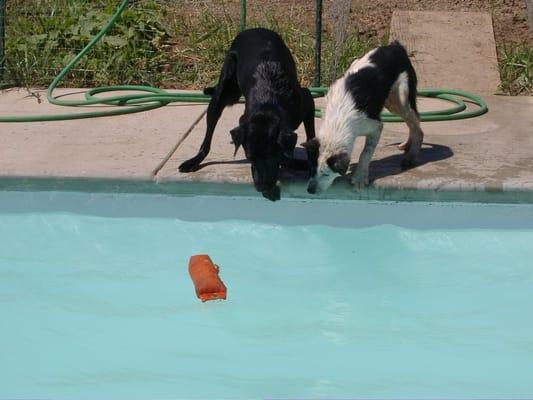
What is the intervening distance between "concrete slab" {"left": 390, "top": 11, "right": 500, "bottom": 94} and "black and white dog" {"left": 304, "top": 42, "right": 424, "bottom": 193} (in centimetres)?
251

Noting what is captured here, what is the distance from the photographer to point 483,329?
5426 millimetres

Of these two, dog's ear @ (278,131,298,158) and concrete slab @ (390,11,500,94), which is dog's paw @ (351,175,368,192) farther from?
concrete slab @ (390,11,500,94)

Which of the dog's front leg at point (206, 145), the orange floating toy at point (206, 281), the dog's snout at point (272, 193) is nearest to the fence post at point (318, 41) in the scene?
the dog's front leg at point (206, 145)

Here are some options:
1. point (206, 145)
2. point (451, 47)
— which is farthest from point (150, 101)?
point (451, 47)

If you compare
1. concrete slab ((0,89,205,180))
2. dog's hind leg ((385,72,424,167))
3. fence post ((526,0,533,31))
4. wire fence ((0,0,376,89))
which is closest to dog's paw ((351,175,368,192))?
dog's hind leg ((385,72,424,167))

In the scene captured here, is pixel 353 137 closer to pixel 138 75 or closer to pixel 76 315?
pixel 76 315

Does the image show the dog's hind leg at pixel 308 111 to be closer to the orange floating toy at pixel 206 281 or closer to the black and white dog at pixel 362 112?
the black and white dog at pixel 362 112

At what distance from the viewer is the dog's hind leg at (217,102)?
6.51m

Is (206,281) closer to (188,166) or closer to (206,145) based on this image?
(188,166)

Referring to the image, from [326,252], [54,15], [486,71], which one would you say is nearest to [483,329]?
[326,252]

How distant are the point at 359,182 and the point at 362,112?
0.47m

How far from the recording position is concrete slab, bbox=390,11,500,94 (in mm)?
9047

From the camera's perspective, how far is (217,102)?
666cm

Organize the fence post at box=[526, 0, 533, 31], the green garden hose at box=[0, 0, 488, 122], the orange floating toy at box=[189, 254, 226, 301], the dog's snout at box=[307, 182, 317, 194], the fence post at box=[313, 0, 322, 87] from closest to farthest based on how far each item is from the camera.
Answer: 1. the orange floating toy at box=[189, 254, 226, 301]
2. the dog's snout at box=[307, 182, 317, 194]
3. the green garden hose at box=[0, 0, 488, 122]
4. the fence post at box=[313, 0, 322, 87]
5. the fence post at box=[526, 0, 533, 31]
